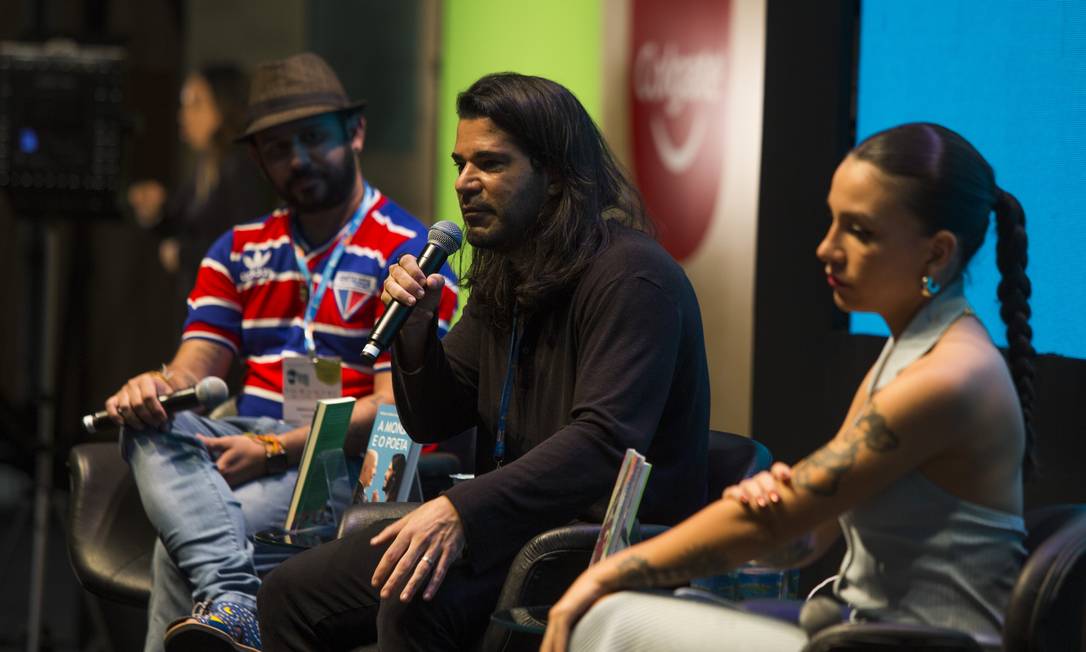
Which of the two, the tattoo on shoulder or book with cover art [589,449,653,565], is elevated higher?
the tattoo on shoulder

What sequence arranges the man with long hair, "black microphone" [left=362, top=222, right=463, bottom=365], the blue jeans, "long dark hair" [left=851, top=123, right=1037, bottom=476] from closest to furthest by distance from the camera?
"long dark hair" [left=851, top=123, right=1037, bottom=476] → the man with long hair → "black microphone" [left=362, top=222, right=463, bottom=365] → the blue jeans

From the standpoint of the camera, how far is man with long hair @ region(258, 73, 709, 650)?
221 centimetres

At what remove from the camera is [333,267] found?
10.9 feet

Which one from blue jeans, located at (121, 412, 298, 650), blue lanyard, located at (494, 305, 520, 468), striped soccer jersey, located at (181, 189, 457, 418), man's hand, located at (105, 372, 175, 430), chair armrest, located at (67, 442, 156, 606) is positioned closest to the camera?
blue lanyard, located at (494, 305, 520, 468)

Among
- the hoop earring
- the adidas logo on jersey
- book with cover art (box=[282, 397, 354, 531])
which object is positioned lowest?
book with cover art (box=[282, 397, 354, 531])

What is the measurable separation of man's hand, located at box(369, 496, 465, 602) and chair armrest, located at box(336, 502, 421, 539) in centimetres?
26

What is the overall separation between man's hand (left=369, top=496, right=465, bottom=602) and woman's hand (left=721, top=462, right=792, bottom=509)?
56 cm

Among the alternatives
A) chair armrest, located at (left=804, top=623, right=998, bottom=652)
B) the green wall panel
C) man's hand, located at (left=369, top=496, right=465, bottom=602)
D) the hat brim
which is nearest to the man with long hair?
man's hand, located at (left=369, top=496, right=465, bottom=602)

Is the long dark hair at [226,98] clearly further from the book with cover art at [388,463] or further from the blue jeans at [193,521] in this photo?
the book with cover art at [388,463]

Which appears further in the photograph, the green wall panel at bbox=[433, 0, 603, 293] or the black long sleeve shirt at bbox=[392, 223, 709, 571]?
the green wall panel at bbox=[433, 0, 603, 293]

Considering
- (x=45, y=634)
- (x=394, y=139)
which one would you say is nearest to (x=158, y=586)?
(x=45, y=634)

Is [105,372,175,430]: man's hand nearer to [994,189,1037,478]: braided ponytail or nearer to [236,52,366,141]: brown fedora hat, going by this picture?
[236,52,366,141]: brown fedora hat

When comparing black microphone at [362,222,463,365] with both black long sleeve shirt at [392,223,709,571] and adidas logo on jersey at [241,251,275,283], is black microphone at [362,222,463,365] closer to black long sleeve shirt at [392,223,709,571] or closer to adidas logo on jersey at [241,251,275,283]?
black long sleeve shirt at [392,223,709,571]

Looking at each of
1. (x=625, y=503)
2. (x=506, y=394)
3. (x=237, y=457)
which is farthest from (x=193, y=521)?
(x=625, y=503)
